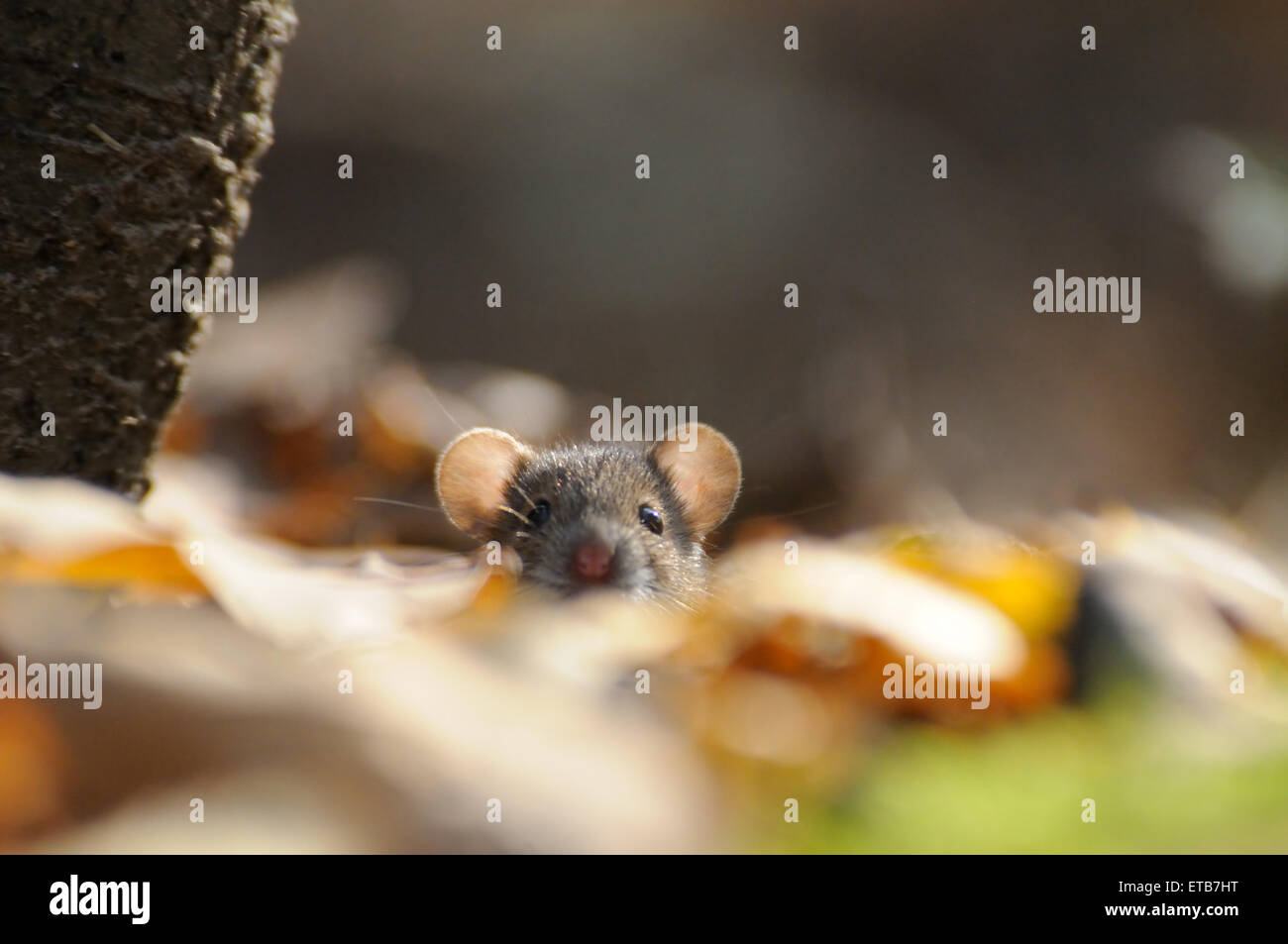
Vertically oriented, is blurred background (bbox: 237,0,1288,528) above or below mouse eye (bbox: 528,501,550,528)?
above

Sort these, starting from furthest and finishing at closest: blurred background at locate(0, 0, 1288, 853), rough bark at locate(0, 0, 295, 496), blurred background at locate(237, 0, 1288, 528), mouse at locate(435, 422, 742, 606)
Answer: blurred background at locate(237, 0, 1288, 528), mouse at locate(435, 422, 742, 606), rough bark at locate(0, 0, 295, 496), blurred background at locate(0, 0, 1288, 853)

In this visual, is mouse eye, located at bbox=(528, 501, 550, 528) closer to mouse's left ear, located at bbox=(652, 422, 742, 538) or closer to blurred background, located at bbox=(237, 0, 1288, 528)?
mouse's left ear, located at bbox=(652, 422, 742, 538)

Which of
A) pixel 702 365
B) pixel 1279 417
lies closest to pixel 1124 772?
pixel 702 365

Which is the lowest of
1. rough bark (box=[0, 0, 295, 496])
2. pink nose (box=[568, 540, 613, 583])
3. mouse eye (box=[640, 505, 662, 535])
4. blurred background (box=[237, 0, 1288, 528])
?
pink nose (box=[568, 540, 613, 583])

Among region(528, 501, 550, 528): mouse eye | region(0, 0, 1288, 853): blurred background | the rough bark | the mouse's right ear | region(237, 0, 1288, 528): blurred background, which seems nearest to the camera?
region(0, 0, 1288, 853): blurred background

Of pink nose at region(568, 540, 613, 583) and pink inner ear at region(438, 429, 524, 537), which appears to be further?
pink inner ear at region(438, 429, 524, 537)

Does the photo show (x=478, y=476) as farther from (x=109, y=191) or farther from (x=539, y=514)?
(x=109, y=191)

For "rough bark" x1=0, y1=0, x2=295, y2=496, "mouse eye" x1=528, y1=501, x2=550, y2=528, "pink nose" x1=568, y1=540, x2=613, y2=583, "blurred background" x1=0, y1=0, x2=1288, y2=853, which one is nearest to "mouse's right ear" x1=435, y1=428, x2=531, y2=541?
"mouse eye" x1=528, y1=501, x2=550, y2=528
